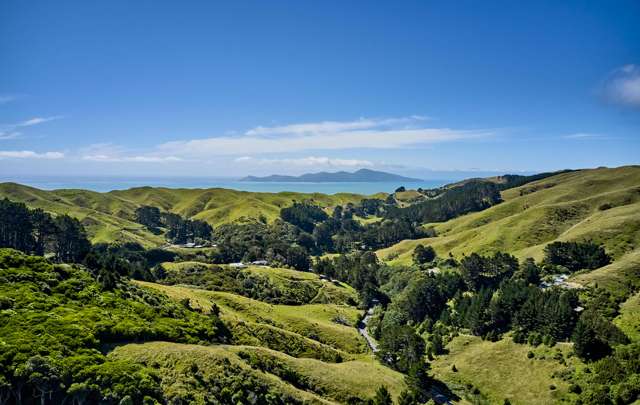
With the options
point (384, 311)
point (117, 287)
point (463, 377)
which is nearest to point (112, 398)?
point (117, 287)

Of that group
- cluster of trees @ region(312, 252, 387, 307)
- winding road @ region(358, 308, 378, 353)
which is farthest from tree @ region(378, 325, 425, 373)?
cluster of trees @ region(312, 252, 387, 307)

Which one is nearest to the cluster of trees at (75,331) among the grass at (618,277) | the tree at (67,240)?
the tree at (67,240)

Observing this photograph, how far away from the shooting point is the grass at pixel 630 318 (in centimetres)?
7638

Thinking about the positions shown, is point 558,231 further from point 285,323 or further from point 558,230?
point 285,323

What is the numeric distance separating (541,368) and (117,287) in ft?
283

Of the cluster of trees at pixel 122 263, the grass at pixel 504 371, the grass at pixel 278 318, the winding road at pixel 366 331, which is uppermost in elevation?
the cluster of trees at pixel 122 263

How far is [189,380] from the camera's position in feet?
154

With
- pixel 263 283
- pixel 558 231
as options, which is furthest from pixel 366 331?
pixel 558 231

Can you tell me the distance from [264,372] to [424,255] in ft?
405

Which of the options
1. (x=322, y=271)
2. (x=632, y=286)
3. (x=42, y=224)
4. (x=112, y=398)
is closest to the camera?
(x=112, y=398)

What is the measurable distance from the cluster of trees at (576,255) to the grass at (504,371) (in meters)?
47.8

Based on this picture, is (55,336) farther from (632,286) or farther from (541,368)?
(632,286)

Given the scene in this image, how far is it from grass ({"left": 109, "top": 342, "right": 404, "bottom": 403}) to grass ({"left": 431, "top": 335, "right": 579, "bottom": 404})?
1618 cm

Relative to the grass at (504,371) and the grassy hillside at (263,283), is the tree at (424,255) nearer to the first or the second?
the grassy hillside at (263,283)
